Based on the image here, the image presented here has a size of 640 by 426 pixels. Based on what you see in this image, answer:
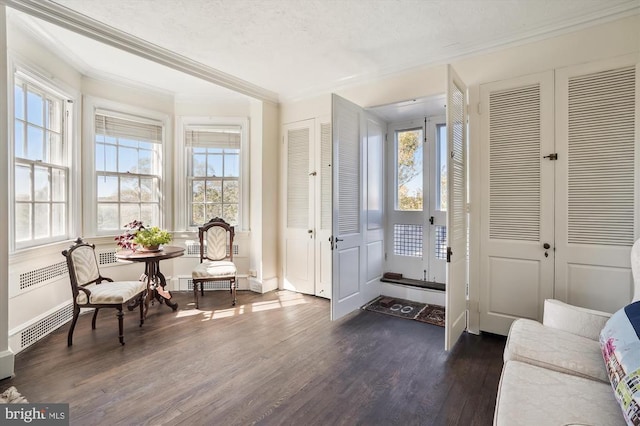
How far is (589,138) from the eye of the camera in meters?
2.54

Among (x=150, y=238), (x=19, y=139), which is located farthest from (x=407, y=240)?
(x=19, y=139)

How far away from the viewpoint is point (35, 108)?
120 inches

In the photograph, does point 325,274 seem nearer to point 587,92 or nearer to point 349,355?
point 349,355

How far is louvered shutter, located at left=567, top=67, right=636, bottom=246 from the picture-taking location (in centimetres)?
242

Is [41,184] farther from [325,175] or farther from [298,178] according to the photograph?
[325,175]

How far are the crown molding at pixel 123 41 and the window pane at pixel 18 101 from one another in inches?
29.1

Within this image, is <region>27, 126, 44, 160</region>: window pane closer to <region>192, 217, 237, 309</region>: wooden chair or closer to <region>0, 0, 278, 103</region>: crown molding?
<region>0, 0, 278, 103</region>: crown molding

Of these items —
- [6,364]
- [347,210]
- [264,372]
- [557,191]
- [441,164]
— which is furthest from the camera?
[441,164]

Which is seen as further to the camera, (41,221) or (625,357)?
(41,221)

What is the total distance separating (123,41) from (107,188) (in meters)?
1.88

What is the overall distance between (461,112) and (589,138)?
1012mm

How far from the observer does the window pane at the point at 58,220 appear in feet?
10.8

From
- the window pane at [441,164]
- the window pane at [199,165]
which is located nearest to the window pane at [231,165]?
the window pane at [199,165]

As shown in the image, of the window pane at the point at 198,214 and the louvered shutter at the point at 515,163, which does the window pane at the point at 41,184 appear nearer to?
the window pane at the point at 198,214
